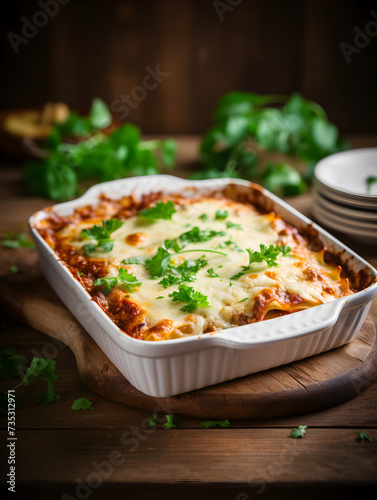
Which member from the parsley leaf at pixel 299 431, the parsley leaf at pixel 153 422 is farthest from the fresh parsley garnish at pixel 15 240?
the parsley leaf at pixel 299 431

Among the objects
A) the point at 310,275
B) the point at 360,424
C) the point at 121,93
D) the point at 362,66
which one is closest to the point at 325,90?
the point at 362,66

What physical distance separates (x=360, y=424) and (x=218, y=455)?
45 centimetres

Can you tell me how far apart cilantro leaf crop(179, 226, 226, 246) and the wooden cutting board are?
0.52 meters

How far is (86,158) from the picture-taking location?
3326 millimetres

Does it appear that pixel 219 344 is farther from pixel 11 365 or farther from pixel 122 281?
pixel 11 365

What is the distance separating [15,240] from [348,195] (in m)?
1.57

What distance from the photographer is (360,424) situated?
1808 mm

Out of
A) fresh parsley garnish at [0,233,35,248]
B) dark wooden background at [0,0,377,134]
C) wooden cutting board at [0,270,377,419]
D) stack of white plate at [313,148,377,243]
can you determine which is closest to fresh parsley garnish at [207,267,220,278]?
wooden cutting board at [0,270,377,419]

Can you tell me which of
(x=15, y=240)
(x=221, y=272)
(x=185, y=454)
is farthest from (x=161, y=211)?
(x=185, y=454)

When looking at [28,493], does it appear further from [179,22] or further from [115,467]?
[179,22]

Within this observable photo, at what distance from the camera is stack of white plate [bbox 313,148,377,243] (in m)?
2.66

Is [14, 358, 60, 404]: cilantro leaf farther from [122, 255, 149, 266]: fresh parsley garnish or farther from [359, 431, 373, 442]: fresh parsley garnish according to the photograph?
[359, 431, 373, 442]: fresh parsley garnish

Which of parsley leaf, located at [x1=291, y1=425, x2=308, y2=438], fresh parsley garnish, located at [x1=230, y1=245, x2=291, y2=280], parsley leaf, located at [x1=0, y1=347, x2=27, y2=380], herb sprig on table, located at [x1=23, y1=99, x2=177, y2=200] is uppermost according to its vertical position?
fresh parsley garnish, located at [x1=230, y1=245, x2=291, y2=280]

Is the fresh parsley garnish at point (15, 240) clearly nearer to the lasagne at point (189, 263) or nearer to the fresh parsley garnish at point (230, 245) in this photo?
the lasagne at point (189, 263)
